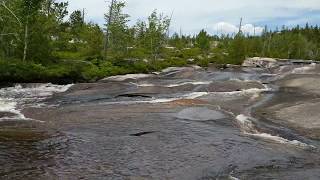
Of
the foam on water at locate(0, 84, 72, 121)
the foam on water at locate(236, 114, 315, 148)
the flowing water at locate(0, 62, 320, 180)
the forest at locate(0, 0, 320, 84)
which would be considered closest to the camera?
the flowing water at locate(0, 62, 320, 180)

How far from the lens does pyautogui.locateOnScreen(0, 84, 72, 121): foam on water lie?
31.8 m

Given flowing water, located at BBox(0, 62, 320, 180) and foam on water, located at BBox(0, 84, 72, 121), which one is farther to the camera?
foam on water, located at BBox(0, 84, 72, 121)

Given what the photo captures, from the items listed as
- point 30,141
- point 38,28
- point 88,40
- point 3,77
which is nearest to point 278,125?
point 30,141

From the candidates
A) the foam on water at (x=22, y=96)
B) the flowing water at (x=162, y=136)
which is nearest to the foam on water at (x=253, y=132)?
the flowing water at (x=162, y=136)

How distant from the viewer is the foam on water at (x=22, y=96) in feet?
104

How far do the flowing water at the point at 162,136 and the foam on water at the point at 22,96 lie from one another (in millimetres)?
105

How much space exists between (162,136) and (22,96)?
905 inches

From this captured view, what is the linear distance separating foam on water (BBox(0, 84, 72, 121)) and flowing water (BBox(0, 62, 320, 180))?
11 centimetres

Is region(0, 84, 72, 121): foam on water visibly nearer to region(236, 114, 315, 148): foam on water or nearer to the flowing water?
the flowing water

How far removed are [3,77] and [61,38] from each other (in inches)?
912

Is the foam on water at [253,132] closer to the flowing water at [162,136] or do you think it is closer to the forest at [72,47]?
the flowing water at [162,136]

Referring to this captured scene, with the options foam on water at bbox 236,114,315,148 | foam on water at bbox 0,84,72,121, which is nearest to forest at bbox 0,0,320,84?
foam on water at bbox 0,84,72,121

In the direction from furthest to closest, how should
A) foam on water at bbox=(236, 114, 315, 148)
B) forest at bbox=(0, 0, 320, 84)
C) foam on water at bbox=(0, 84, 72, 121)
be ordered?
forest at bbox=(0, 0, 320, 84) → foam on water at bbox=(0, 84, 72, 121) → foam on water at bbox=(236, 114, 315, 148)

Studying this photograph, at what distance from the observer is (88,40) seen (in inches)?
3211
